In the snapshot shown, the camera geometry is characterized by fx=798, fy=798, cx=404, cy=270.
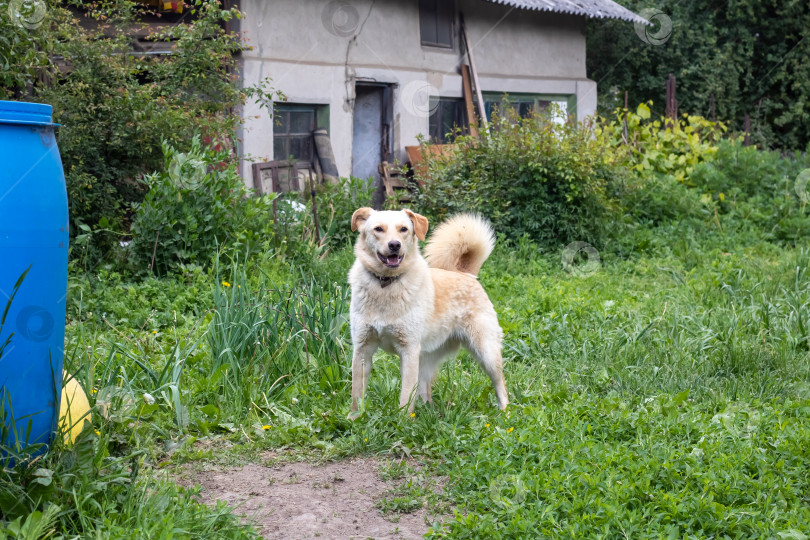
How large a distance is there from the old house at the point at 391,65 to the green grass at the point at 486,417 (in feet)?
15.2

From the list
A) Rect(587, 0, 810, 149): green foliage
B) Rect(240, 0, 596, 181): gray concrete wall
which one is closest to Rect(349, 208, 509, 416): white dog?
Rect(240, 0, 596, 181): gray concrete wall

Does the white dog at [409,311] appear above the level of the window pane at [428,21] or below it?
below

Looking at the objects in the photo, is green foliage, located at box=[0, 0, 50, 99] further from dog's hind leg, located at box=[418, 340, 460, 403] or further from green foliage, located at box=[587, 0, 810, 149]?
green foliage, located at box=[587, 0, 810, 149]

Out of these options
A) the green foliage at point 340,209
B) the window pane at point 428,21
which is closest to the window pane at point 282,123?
the green foliage at point 340,209

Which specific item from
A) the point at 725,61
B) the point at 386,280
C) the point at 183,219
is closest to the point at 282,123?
the point at 183,219

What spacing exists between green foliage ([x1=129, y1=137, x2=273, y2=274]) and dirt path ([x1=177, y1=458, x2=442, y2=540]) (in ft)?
11.6

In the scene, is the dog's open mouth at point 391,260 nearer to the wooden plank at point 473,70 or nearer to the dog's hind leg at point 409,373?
the dog's hind leg at point 409,373

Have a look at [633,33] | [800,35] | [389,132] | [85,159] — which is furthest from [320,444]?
[800,35]

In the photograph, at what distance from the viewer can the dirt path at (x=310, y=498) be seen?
2986 mm

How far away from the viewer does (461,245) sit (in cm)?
474

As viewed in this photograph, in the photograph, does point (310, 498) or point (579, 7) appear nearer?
point (310, 498)

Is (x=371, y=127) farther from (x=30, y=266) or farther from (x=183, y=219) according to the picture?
(x=30, y=266)

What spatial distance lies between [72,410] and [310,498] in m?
1.00

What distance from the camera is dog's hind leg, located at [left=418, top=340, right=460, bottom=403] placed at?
14.7 feet
